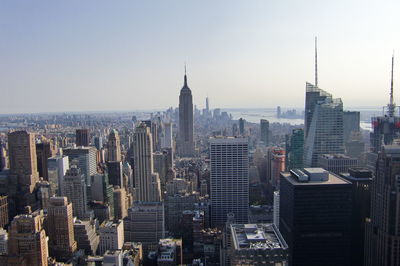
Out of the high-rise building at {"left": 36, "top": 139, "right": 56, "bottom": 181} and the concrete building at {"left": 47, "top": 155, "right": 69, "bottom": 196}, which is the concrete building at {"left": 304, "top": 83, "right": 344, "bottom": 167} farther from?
the high-rise building at {"left": 36, "top": 139, "right": 56, "bottom": 181}

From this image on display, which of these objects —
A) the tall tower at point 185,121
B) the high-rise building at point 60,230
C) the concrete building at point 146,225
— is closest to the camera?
the high-rise building at point 60,230

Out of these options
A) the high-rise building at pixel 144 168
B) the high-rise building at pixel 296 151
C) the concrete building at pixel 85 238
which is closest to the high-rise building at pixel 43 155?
the high-rise building at pixel 144 168

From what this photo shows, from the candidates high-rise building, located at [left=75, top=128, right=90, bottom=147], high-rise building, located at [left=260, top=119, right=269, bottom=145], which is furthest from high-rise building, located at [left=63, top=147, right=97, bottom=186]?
high-rise building, located at [left=260, top=119, right=269, bottom=145]

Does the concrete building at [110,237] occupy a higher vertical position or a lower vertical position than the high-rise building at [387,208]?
lower

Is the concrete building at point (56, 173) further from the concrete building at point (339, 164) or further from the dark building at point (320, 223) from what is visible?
the concrete building at point (339, 164)

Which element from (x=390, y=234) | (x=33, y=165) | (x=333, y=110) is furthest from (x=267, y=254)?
(x=33, y=165)

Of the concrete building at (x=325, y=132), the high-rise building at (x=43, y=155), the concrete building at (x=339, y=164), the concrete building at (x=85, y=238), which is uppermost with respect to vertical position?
the concrete building at (x=325, y=132)
